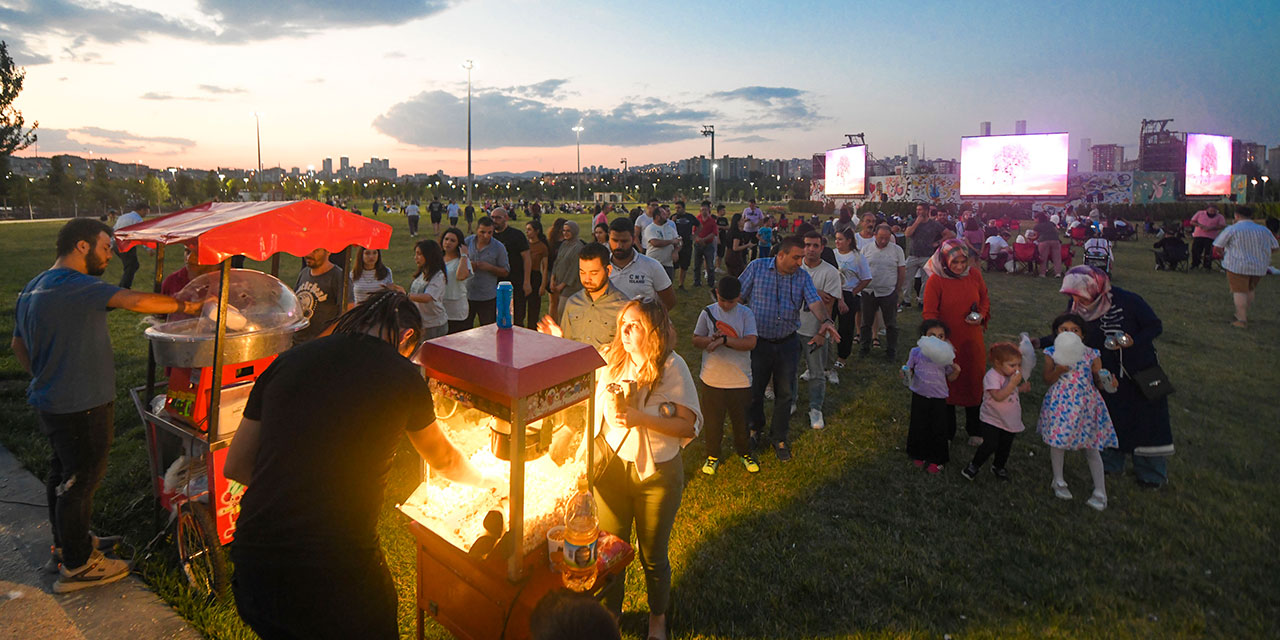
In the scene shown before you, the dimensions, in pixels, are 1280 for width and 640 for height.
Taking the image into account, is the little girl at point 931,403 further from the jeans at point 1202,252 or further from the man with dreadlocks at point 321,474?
the jeans at point 1202,252

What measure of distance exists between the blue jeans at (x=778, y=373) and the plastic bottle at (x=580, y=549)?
3.25 m

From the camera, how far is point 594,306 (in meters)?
4.43

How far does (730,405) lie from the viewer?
17.7 feet

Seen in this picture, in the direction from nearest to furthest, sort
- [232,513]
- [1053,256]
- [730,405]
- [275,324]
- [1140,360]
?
[232,513] → [275,324] → [1140,360] → [730,405] → [1053,256]

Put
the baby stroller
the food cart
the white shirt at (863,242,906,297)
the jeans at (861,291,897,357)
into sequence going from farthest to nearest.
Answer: the baby stroller < the jeans at (861,291,897,357) < the white shirt at (863,242,906,297) < the food cart

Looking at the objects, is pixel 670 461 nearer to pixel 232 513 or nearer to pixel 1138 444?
pixel 232 513

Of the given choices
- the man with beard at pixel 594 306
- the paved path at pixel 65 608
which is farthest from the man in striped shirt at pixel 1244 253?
the paved path at pixel 65 608

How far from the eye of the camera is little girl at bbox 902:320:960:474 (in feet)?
17.7

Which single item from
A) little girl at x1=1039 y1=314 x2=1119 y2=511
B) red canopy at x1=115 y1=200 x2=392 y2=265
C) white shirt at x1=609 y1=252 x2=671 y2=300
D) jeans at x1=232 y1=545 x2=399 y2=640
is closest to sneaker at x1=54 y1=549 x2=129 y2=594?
red canopy at x1=115 y1=200 x2=392 y2=265

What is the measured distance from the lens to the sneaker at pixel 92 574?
378 centimetres

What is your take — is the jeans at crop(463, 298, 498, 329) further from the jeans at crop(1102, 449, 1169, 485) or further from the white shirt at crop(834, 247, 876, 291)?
the jeans at crop(1102, 449, 1169, 485)

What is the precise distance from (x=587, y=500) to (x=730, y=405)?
2.87 m

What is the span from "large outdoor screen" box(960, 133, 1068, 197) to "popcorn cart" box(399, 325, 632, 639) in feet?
148

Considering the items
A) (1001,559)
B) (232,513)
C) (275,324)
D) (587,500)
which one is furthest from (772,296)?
(232,513)
